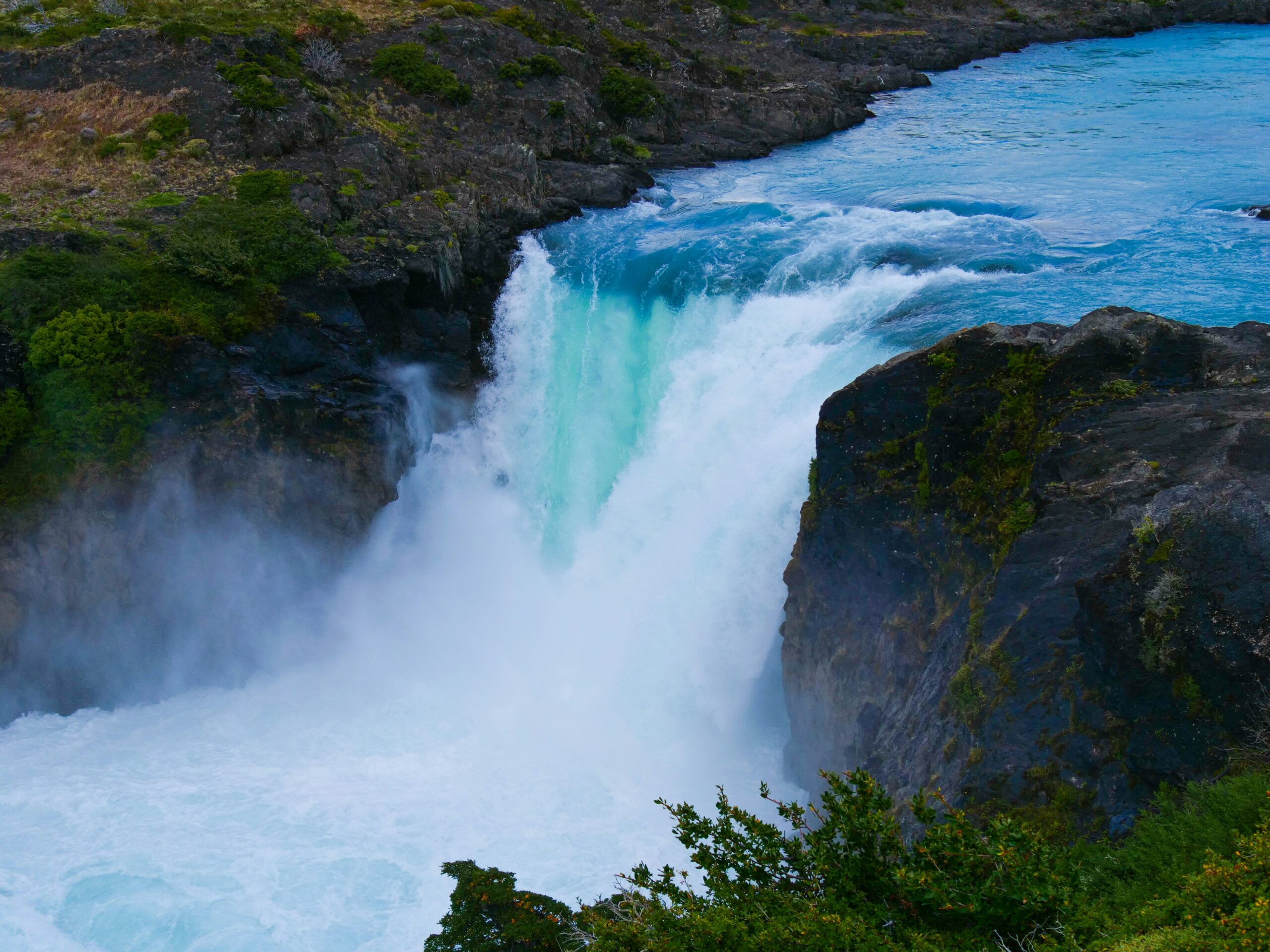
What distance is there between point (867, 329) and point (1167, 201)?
14.9 m

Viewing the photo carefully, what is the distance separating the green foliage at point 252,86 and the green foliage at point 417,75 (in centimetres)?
535

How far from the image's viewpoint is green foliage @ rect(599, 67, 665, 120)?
4056 cm

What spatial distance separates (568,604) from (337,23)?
89.8 ft

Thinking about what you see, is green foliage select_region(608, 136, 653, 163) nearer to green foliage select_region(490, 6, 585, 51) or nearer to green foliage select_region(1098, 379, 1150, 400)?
green foliage select_region(490, 6, 585, 51)

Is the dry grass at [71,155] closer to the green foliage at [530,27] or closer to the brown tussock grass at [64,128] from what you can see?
the brown tussock grass at [64,128]

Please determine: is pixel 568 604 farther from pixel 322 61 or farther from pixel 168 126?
pixel 322 61

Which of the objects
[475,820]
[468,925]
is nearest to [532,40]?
[475,820]

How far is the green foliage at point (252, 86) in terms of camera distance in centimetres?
2950

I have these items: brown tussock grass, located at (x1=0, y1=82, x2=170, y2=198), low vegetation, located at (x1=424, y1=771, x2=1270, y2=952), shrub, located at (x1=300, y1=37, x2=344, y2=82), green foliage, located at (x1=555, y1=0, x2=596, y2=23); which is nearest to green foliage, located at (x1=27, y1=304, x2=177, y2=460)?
brown tussock grass, located at (x1=0, y1=82, x2=170, y2=198)

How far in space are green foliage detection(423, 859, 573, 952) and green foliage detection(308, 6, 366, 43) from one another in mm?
33687

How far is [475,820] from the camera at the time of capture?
18859mm

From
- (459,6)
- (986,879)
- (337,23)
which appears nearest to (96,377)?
(986,879)

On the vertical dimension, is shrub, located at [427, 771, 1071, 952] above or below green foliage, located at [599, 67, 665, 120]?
below

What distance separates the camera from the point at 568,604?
2417 cm
